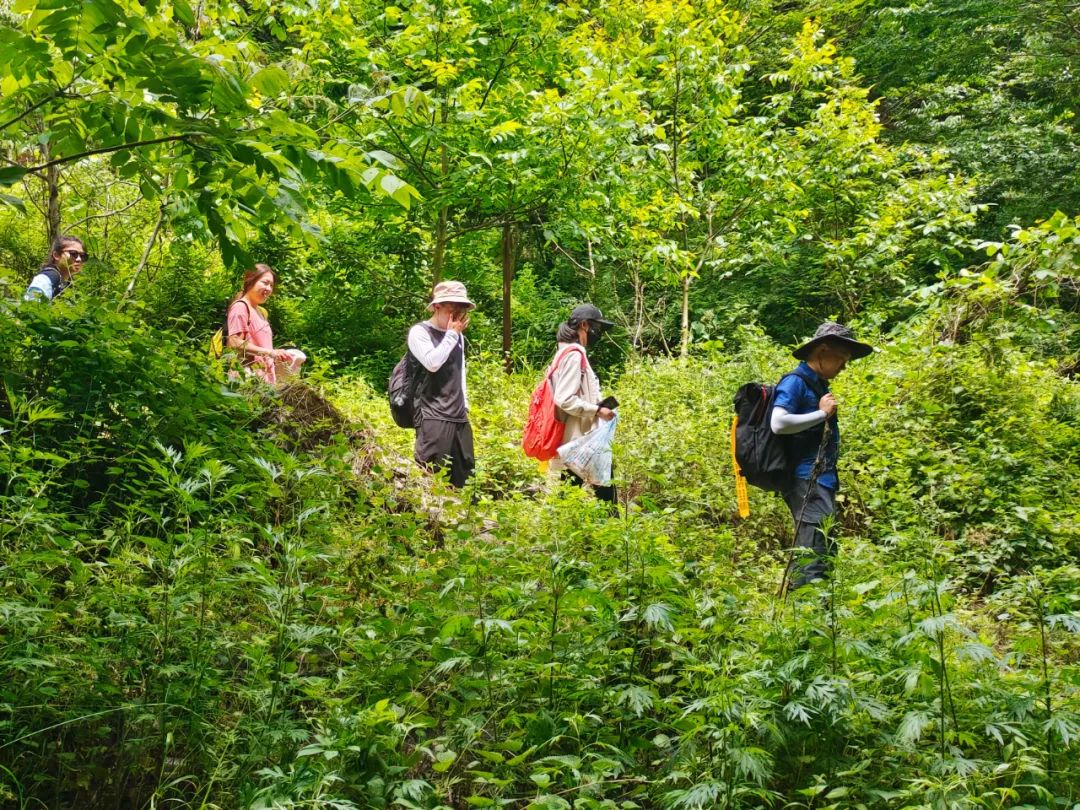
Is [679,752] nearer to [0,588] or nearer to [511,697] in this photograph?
[511,697]

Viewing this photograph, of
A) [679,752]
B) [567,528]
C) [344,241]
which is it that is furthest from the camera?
[344,241]

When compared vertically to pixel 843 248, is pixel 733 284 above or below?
below

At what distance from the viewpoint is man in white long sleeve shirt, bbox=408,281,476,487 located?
5723mm

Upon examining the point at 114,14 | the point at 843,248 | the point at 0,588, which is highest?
the point at 114,14

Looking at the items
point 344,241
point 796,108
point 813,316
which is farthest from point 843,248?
point 344,241

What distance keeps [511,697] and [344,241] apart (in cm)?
1029

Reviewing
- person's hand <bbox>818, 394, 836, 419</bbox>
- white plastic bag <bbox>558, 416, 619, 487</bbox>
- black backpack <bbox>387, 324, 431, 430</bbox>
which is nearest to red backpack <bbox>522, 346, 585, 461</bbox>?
white plastic bag <bbox>558, 416, 619, 487</bbox>

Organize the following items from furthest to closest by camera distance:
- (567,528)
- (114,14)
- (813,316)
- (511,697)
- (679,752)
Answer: (813,316), (567,528), (511,697), (679,752), (114,14)

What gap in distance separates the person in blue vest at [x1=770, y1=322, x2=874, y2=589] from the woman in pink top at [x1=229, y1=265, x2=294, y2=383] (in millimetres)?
3857

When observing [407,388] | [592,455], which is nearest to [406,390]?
[407,388]

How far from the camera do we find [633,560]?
340 centimetres

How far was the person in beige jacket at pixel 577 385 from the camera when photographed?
631cm

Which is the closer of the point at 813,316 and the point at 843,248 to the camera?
the point at 843,248

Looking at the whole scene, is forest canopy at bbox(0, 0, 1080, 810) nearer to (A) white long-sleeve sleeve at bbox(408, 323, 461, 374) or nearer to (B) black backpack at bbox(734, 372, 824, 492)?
(B) black backpack at bbox(734, 372, 824, 492)
